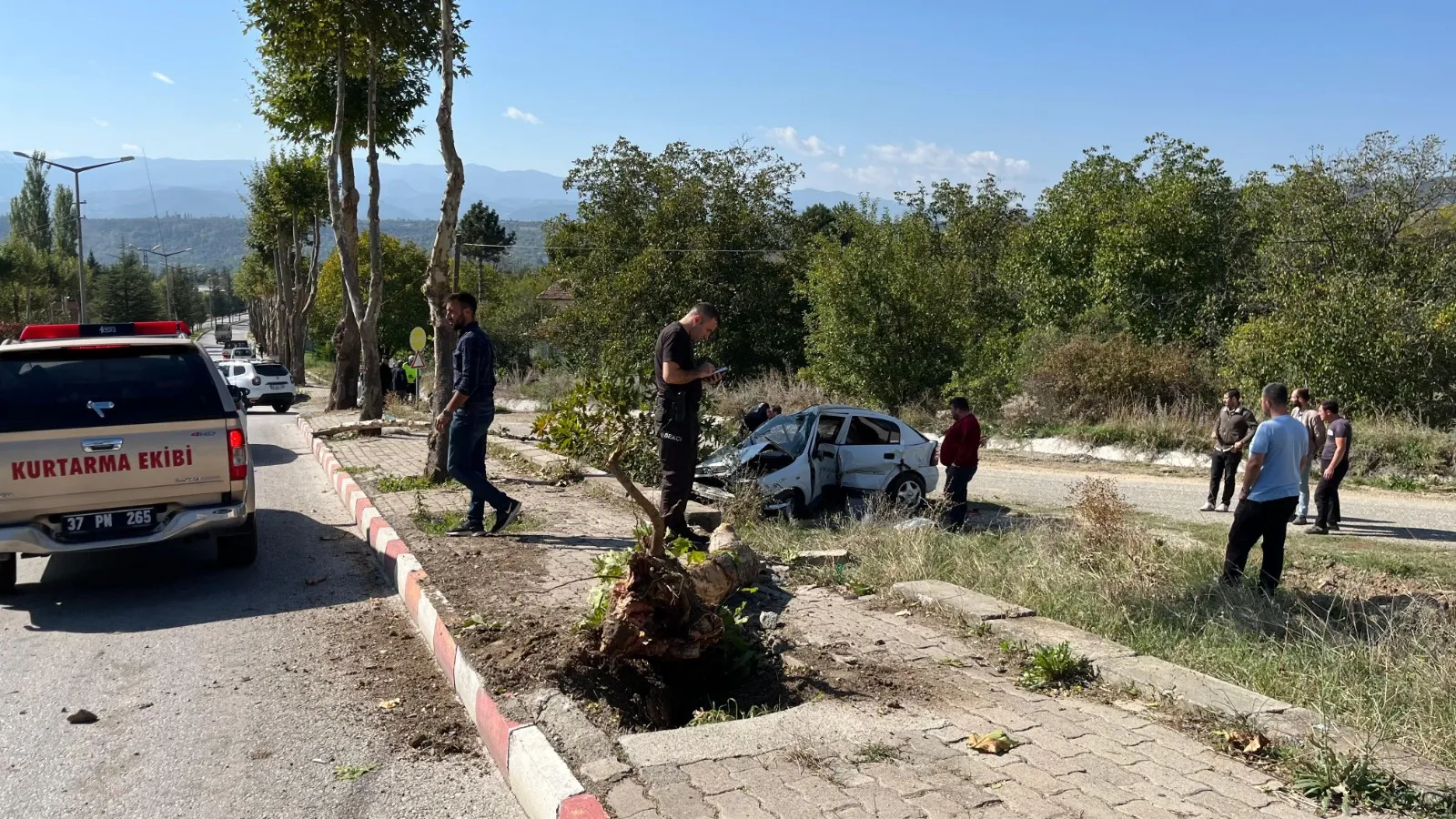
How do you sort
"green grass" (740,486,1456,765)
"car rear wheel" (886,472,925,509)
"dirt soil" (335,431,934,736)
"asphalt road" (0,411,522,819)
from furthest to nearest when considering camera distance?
"car rear wheel" (886,472,925,509), "dirt soil" (335,431,934,736), "green grass" (740,486,1456,765), "asphalt road" (0,411,522,819)

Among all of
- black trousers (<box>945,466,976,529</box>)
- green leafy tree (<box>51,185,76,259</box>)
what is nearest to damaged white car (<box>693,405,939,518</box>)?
black trousers (<box>945,466,976,529</box>)

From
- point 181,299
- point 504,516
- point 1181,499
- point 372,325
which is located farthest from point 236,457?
point 181,299

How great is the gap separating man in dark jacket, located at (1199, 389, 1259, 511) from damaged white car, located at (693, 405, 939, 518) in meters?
3.67

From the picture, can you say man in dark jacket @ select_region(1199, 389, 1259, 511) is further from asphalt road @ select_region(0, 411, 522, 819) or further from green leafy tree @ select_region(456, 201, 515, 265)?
green leafy tree @ select_region(456, 201, 515, 265)

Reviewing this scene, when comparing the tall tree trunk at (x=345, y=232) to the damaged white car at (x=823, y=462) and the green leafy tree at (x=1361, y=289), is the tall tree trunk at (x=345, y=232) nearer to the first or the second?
the damaged white car at (x=823, y=462)

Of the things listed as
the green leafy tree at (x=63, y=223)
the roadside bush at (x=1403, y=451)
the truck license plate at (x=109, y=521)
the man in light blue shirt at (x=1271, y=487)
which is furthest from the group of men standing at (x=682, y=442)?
the green leafy tree at (x=63, y=223)

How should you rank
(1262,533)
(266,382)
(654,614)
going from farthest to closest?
(266,382), (1262,533), (654,614)

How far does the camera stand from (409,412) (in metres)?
26.3

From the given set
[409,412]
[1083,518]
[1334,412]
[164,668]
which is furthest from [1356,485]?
[409,412]

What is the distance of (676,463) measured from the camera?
7.26 metres

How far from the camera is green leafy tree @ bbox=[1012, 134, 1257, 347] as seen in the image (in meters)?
24.1

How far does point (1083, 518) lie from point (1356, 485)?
10244 millimetres

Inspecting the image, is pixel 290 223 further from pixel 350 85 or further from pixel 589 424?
pixel 589 424

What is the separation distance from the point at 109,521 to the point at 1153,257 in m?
22.9
